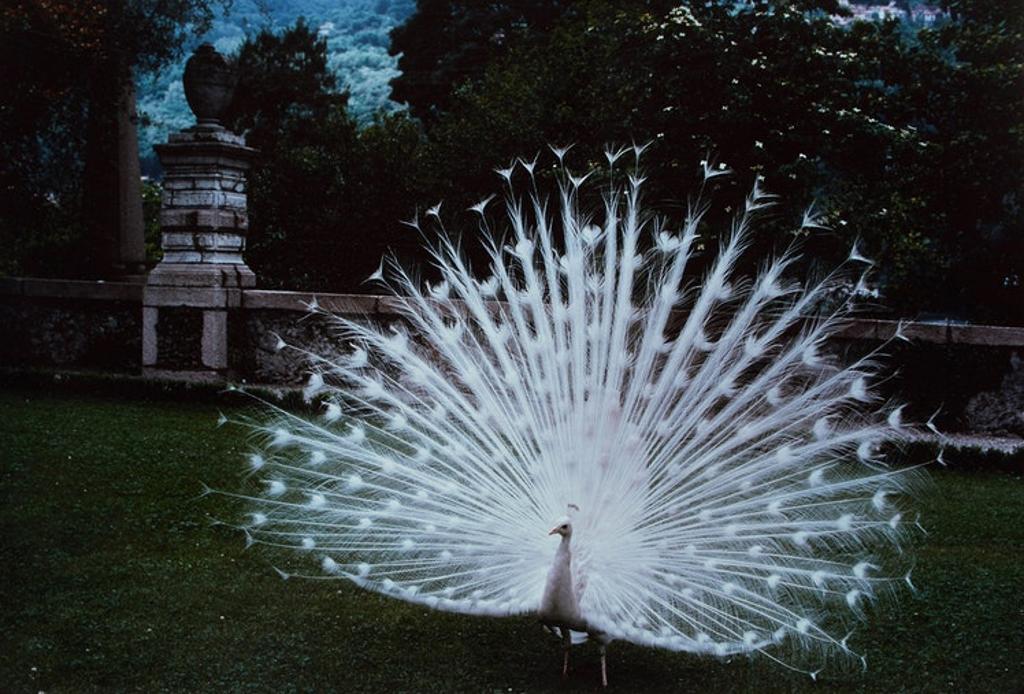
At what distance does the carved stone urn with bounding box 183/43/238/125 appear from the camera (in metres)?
11.7

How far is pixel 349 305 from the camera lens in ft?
37.2

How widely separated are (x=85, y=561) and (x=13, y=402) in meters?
5.05

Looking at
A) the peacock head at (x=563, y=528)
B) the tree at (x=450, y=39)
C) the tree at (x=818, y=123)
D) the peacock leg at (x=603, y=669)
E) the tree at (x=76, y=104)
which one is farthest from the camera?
the tree at (x=450, y=39)

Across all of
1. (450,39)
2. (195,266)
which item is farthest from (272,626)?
(450,39)

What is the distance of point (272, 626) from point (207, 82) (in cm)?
818

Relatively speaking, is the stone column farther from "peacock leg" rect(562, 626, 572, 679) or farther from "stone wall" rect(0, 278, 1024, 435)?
"peacock leg" rect(562, 626, 572, 679)

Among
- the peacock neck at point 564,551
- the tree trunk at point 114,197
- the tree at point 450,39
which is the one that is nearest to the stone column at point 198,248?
the tree trunk at point 114,197

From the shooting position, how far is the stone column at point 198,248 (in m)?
11.6

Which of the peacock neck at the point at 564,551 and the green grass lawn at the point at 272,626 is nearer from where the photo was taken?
the peacock neck at the point at 564,551

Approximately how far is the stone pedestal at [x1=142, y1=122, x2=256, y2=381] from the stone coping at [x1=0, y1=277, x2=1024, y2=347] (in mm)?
361

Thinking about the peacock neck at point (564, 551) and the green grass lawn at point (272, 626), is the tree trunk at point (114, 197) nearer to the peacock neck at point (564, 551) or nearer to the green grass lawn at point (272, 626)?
the green grass lawn at point (272, 626)

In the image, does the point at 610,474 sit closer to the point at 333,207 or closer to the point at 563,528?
the point at 563,528

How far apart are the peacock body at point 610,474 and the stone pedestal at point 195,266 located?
6.78m

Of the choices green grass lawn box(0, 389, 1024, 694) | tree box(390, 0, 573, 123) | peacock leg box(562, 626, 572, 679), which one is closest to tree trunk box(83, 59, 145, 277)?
tree box(390, 0, 573, 123)
